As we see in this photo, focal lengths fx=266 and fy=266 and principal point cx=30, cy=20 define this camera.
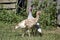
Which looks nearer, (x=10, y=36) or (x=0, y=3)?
(x=10, y=36)

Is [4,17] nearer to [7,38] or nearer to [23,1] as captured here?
[23,1]

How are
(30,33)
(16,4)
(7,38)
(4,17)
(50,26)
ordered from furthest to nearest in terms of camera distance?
(16,4)
(4,17)
(50,26)
(30,33)
(7,38)

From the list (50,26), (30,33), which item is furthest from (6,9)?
(30,33)

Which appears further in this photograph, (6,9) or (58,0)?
(6,9)

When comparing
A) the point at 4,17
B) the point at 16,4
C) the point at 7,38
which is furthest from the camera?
the point at 16,4

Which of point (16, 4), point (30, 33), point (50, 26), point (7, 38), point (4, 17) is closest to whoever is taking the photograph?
point (7, 38)

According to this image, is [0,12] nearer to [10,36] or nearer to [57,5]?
[57,5]

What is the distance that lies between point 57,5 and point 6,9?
2.49 meters

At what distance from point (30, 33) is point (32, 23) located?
1.68ft

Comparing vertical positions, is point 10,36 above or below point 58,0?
below

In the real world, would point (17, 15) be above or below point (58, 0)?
below

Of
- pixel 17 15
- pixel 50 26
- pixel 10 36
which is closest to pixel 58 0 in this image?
pixel 50 26

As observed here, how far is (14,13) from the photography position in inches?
417

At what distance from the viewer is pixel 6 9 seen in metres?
10.9
